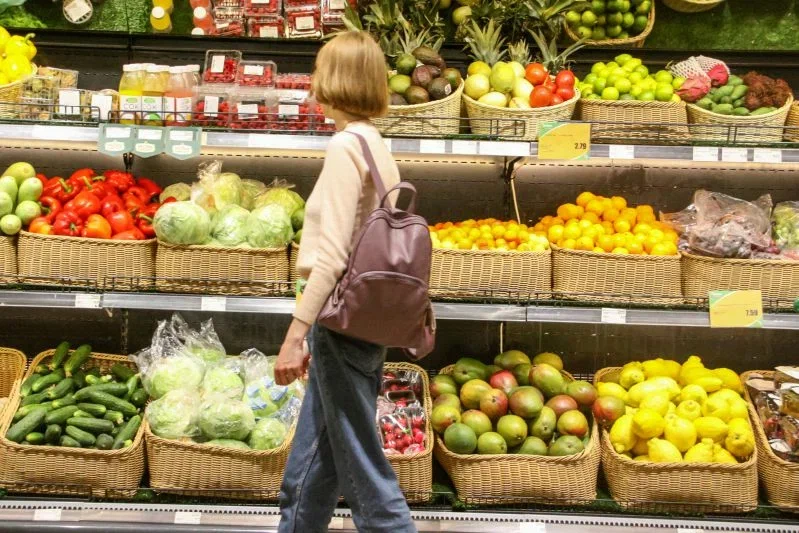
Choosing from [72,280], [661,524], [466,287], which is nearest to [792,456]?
[661,524]

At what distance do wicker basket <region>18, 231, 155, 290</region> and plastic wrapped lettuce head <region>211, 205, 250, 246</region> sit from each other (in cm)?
23

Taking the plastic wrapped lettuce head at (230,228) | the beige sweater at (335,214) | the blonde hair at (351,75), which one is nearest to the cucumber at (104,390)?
the plastic wrapped lettuce head at (230,228)

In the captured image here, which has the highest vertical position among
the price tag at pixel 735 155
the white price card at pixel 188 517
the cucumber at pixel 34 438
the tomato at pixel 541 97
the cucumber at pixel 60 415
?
the tomato at pixel 541 97

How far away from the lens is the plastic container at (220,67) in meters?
3.34

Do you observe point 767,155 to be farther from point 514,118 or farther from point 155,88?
point 155,88

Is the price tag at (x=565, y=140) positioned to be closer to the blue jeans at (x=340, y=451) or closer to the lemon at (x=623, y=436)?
the lemon at (x=623, y=436)

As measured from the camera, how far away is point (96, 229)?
3055 mm

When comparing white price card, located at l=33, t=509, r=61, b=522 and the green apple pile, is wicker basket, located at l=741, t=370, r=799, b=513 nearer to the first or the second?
the green apple pile

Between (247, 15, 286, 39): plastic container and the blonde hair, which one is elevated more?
(247, 15, 286, 39): plastic container

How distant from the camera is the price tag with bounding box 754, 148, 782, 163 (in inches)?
120

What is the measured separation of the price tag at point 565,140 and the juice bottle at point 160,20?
5.41 ft

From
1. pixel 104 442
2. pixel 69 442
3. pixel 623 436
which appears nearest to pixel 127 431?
pixel 104 442

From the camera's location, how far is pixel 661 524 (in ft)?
9.66

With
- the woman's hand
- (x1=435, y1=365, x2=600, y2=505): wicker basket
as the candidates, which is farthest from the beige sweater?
(x1=435, y1=365, x2=600, y2=505): wicker basket
